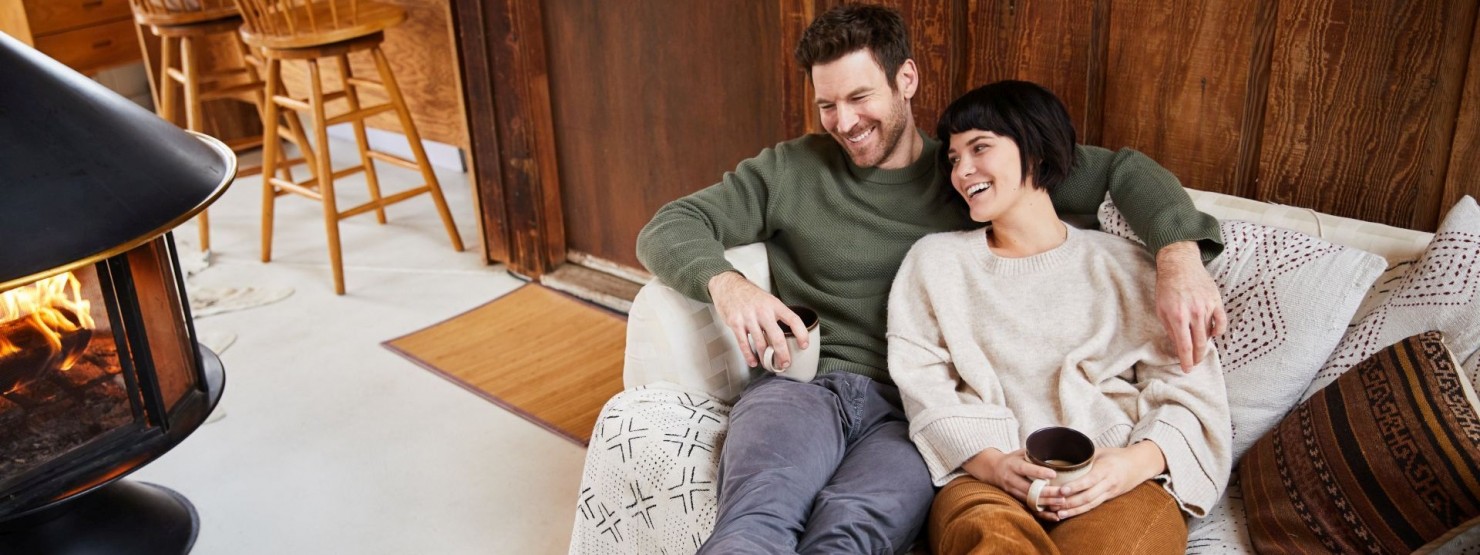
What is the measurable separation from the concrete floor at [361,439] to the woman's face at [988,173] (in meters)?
1.02

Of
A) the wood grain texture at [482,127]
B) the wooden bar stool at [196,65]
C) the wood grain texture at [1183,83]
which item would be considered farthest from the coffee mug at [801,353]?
the wooden bar stool at [196,65]

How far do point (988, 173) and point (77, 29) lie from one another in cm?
386

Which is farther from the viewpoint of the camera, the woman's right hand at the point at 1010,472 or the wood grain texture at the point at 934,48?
the wood grain texture at the point at 934,48

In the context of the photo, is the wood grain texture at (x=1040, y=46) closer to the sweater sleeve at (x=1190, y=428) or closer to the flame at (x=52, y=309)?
the sweater sleeve at (x=1190, y=428)

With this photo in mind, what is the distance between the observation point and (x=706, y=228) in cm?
203

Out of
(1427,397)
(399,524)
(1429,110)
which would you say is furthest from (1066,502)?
(399,524)

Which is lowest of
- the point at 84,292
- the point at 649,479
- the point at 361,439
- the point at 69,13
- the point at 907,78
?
the point at 361,439

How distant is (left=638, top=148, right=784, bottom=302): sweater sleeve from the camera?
1.92 m

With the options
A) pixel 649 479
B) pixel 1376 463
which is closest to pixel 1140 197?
pixel 1376 463

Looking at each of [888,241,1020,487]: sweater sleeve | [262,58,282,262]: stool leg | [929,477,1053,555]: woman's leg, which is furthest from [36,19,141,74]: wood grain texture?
[929,477,1053,555]: woman's leg

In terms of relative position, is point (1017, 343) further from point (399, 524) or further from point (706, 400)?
point (399, 524)

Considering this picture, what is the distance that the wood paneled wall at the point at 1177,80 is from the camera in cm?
186

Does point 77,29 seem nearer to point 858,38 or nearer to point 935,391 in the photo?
point 858,38

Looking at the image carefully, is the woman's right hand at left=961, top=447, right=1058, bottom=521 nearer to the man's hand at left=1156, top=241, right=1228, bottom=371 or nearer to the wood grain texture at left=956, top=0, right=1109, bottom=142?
the man's hand at left=1156, top=241, right=1228, bottom=371
